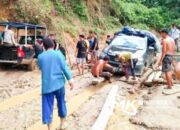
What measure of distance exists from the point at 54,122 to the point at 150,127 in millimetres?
2065

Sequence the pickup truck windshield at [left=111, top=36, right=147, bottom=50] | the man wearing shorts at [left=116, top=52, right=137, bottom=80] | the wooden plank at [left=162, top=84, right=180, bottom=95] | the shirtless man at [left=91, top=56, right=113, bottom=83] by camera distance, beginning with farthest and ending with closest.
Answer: the pickup truck windshield at [left=111, top=36, right=147, bottom=50] → the man wearing shorts at [left=116, top=52, right=137, bottom=80] → the shirtless man at [left=91, top=56, right=113, bottom=83] → the wooden plank at [left=162, top=84, right=180, bottom=95]

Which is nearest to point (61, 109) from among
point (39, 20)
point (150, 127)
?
point (150, 127)

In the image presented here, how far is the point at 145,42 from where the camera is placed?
19453mm

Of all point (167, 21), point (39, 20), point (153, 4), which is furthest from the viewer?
point (153, 4)

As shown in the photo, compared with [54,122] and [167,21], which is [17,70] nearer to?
[54,122]

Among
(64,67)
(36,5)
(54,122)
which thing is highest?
(36,5)

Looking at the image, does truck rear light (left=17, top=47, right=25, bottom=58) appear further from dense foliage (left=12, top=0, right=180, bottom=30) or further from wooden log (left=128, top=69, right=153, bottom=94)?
dense foliage (left=12, top=0, right=180, bottom=30)

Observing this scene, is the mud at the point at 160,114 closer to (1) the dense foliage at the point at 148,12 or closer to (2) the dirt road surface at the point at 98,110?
(2) the dirt road surface at the point at 98,110

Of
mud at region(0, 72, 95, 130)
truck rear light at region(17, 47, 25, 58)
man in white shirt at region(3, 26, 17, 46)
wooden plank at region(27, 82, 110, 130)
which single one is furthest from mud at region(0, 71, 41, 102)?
wooden plank at region(27, 82, 110, 130)

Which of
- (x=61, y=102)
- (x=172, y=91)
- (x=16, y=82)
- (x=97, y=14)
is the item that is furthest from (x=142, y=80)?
(x=97, y=14)

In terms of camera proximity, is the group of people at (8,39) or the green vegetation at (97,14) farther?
the green vegetation at (97,14)

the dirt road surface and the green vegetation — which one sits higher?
the green vegetation

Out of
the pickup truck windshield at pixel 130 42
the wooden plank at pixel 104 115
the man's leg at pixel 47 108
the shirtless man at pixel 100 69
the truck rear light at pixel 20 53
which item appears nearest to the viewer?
the man's leg at pixel 47 108

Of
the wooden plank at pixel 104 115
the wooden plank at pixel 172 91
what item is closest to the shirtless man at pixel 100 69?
the wooden plank at pixel 172 91
